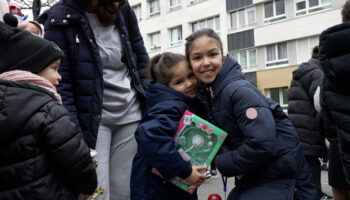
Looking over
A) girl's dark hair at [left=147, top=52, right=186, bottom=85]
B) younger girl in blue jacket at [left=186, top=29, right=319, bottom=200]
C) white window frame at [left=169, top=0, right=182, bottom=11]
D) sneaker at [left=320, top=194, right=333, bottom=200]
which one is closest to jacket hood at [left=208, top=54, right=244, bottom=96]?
younger girl in blue jacket at [left=186, top=29, right=319, bottom=200]

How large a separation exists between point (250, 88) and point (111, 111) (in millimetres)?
967

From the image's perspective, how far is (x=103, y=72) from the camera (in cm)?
243

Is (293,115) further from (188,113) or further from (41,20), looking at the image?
(41,20)

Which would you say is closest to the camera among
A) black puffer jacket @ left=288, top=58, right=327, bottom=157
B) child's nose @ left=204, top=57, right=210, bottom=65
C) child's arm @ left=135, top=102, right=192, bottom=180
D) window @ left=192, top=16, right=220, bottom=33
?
child's arm @ left=135, top=102, right=192, bottom=180

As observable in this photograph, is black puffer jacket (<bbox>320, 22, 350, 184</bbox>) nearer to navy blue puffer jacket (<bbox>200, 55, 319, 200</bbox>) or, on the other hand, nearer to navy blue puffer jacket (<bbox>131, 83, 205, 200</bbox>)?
navy blue puffer jacket (<bbox>200, 55, 319, 200</bbox>)

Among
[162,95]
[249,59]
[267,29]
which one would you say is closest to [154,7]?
[249,59]

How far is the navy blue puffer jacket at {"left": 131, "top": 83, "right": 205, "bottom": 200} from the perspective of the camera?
2.07m

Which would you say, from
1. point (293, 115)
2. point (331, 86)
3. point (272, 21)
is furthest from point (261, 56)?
point (331, 86)

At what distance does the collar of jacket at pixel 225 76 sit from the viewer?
215cm

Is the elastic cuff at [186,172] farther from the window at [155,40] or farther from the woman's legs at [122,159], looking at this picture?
the window at [155,40]

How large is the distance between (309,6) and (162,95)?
18359 mm

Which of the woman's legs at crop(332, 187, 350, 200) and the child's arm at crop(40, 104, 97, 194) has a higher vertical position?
the child's arm at crop(40, 104, 97, 194)

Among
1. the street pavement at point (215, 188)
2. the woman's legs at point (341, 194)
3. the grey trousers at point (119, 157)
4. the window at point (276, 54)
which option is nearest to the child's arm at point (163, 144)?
the grey trousers at point (119, 157)

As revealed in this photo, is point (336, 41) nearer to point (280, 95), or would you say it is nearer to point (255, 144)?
point (255, 144)
